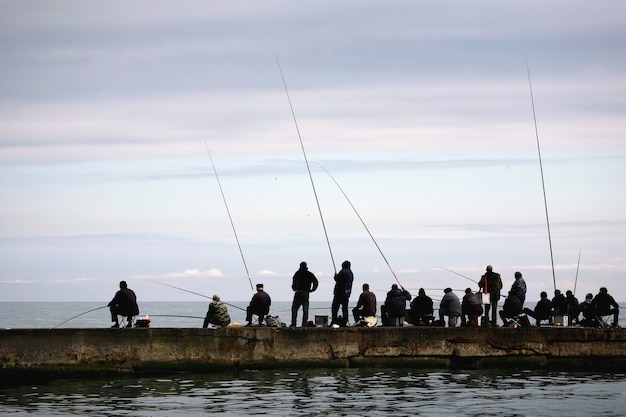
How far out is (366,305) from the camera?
22.3 meters

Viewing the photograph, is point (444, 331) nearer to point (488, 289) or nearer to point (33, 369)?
point (488, 289)

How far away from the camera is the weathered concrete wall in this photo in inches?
797

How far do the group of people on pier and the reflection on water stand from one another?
131 cm

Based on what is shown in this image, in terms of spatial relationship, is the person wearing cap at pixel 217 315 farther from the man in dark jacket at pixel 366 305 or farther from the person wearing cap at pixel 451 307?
the person wearing cap at pixel 451 307

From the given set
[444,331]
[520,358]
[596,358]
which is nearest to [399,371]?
[444,331]

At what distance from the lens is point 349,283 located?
874 inches

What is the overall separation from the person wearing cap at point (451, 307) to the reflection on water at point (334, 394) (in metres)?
1.56

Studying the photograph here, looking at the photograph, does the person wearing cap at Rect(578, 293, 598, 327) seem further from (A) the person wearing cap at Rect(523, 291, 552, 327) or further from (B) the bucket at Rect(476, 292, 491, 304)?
(B) the bucket at Rect(476, 292, 491, 304)

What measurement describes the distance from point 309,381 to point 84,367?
14.5ft

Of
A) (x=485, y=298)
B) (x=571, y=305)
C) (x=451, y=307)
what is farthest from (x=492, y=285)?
(x=571, y=305)

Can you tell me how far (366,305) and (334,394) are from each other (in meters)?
3.74

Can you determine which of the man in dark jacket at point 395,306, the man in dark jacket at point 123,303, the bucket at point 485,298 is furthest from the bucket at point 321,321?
the man in dark jacket at point 123,303

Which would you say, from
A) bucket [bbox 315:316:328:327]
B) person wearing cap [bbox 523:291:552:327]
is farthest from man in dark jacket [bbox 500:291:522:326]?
bucket [bbox 315:316:328:327]

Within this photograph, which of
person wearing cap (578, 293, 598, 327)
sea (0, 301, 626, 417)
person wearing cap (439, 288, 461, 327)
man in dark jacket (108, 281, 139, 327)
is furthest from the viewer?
person wearing cap (578, 293, 598, 327)
